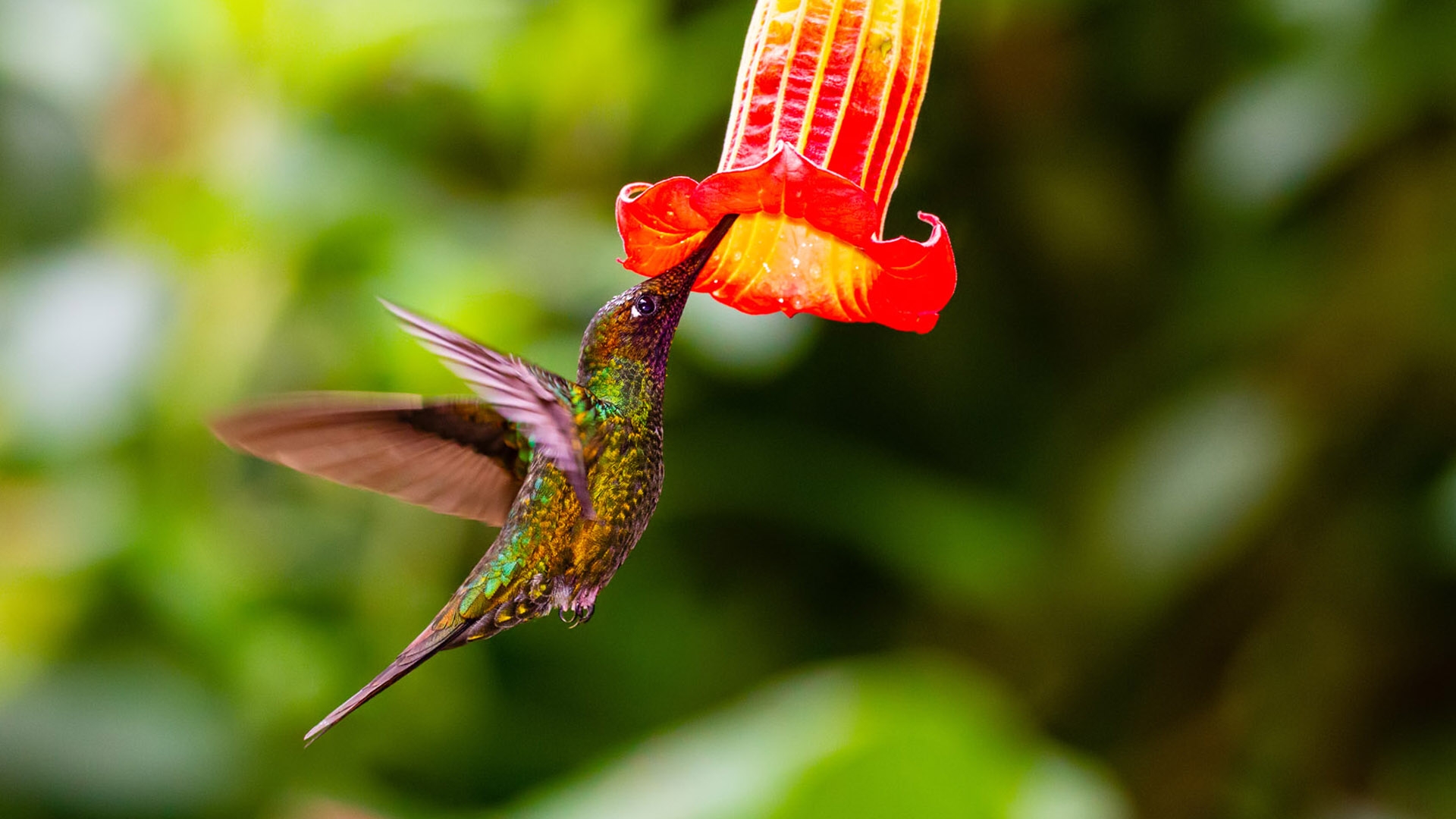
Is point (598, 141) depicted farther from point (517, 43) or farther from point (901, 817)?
point (901, 817)

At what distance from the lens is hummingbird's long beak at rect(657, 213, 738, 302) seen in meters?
0.85

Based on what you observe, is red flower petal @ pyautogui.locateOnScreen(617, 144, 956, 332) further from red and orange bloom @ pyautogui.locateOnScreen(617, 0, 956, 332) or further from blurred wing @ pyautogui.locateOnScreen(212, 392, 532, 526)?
blurred wing @ pyautogui.locateOnScreen(212, 392, 532, 526)

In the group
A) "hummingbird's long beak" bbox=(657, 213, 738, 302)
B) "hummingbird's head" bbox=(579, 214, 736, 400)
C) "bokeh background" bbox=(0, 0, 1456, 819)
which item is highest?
"hummingbird's long beak" bbox=(657, 213, 738, 302)

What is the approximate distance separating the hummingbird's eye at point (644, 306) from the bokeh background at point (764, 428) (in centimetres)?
65

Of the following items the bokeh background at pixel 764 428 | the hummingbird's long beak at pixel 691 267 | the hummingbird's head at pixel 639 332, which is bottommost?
the bokeh background at pixel 764 428

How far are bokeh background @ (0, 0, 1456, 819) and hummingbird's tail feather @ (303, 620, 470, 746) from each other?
658mm

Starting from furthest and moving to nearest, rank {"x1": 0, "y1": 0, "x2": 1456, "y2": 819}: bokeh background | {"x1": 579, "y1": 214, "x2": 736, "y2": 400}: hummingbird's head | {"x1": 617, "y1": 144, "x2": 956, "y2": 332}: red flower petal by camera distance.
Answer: {"x1": 0, "y1": 0, "x2": 1456, "y2": 819}: bokeh background
{"x1": 579, "y1": 214, "x2": 736, "y2": 400}: hummingbird's head
{"x1": 617, "y1": 144, "x2": 956, "y2": 332}: red flower petal

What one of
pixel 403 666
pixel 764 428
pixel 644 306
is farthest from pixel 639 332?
pixel 764 428

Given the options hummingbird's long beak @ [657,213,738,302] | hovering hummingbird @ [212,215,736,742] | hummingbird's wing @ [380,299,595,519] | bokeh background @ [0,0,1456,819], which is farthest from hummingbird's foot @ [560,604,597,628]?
bokeh background @ [0,0,1456,819]

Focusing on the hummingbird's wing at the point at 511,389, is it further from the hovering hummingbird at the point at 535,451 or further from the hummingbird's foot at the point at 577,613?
the hummingbird's foot at the point at 577,613

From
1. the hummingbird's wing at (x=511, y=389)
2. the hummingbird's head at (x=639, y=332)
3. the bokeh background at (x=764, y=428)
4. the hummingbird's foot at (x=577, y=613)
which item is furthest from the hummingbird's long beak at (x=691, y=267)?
the bokeh background at (x=764, y=428)

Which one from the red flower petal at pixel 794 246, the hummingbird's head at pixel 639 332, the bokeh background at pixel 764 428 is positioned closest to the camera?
the red flower petal at pixel 794 246

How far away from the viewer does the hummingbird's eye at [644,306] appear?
3.03ft

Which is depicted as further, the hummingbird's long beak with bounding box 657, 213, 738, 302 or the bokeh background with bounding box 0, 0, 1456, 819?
the bokeh background with bounding box 0, 0, 1456, 819
